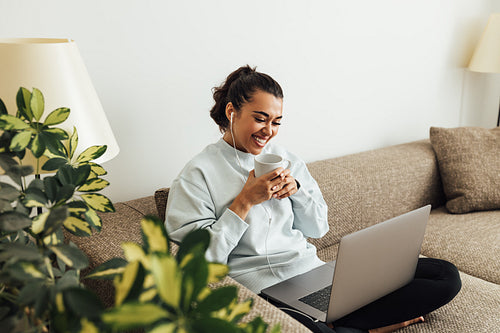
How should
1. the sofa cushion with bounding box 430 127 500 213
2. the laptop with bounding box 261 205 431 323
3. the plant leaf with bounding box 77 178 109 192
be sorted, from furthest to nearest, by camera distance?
the sofa cushion with bounding box 430 127 500 213 → the laptop with bounding box 261 205 431 323 → the plant leaf with bounding box 77 178 109 192

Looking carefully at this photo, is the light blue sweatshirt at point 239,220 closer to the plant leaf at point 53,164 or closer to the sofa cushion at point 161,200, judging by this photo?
the sofa cushion at point 161,200

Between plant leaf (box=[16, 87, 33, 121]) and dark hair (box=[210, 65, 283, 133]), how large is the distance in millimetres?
858

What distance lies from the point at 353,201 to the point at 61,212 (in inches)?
65.3

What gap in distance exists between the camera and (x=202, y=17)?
1868 mm

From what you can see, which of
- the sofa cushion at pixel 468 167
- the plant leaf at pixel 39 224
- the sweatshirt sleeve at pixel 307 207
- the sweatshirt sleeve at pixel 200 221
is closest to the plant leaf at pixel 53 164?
the plant leaf at pixel 39 224

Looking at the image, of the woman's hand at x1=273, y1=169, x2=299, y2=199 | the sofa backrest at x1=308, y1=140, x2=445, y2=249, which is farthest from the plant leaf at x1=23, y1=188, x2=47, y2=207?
the sofa backrest at x1=308, y1=140, x2=445, y2=249

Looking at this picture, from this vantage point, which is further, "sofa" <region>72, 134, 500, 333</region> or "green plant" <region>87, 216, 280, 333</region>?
"sofa" <region>72, 134, 500, 333</region>

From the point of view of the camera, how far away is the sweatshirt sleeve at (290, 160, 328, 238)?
1.66 m

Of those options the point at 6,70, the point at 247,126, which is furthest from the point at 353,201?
the point at 6,70

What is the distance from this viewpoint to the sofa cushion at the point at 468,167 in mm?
2381

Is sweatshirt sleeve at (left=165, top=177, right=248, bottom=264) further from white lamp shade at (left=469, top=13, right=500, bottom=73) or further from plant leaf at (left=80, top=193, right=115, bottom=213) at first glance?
white lamp shade at (left=469, top=13, right=500, bottom=73)

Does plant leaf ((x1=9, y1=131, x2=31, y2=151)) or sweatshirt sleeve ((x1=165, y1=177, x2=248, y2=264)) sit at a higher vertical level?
plant leaf ((x1=9, y1=131, x2=31, y2=151))

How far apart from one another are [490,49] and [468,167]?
903 millimetres

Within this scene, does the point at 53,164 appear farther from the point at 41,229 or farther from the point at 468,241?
the point at 468,241
